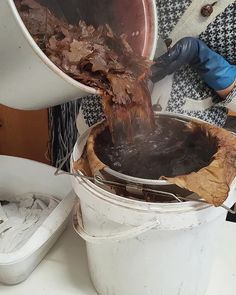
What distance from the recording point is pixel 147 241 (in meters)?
0.67

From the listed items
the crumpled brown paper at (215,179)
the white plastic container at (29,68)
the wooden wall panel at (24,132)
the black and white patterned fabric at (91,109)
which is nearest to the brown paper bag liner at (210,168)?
the crumpled brown paper at (215,179)

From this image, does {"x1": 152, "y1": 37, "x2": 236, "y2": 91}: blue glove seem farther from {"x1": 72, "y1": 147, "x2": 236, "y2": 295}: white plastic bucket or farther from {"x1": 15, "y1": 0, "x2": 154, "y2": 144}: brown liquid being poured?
{"x1": 72, "y1": 147, "x2": 236, "y2": 295}: white plastic bucket

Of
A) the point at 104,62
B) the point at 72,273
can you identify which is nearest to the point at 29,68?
the point at 104,62

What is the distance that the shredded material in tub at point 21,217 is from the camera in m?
0.90

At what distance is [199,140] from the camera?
812mm

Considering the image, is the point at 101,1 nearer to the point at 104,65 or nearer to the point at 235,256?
the point at 104,65

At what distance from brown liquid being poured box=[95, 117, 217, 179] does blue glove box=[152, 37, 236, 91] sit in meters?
0.19

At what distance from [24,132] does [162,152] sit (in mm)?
971

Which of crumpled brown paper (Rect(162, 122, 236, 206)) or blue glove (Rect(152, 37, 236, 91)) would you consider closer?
crumpled brown paper (Rect(162, 122, 236, 206))

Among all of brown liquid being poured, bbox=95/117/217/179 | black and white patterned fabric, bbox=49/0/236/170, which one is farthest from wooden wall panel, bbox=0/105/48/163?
brown liquid being poured, bbox=95/117/217/179

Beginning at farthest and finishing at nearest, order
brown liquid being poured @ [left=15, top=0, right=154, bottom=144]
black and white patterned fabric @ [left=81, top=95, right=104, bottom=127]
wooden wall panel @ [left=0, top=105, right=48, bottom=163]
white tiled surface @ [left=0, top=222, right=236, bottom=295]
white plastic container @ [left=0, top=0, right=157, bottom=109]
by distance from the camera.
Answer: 1. wooden wall panel @ [left=0, top=105, right=48, bottom=163]
2. black and white patterned fabric @ [left=81, top=95, right=104, bottom=127]
3. white tiled surface @ [left=0, top=222, right=236, bottom=295]
4. brown liquid being poured @ [left=15, top=0, right=154, bottom=144]
5. white plastic container @ [left=0, top=0, right=157, bottom=109]

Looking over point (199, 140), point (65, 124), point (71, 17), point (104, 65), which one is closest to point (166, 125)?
point (199, 140)

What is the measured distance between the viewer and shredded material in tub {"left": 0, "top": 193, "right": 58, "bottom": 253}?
90 centimetres

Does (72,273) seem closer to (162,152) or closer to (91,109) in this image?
(162,152)
